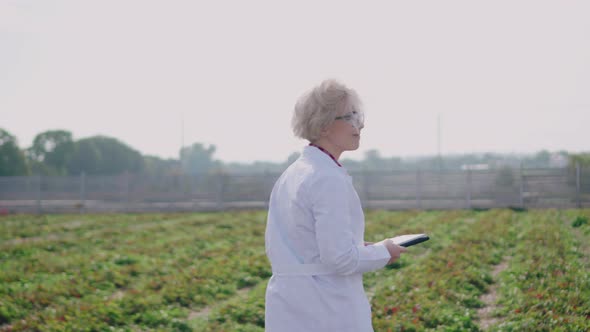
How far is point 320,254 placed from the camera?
7.07 feet

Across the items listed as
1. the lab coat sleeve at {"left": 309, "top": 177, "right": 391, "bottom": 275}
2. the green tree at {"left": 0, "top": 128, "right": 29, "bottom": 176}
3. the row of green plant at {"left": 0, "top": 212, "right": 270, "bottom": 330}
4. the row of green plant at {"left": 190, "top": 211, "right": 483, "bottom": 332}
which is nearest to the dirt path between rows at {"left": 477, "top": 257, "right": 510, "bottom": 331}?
the row of green plant at {"left": 190, "top": 211, "right": 483, "bottom": 332}

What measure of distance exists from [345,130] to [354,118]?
2.3 inches

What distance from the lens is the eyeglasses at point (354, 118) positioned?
2316 mm

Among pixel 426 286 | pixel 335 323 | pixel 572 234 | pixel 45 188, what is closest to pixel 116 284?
pixel 426 286

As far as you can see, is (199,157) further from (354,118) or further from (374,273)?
(354,118)

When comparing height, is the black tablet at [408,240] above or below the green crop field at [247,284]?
above

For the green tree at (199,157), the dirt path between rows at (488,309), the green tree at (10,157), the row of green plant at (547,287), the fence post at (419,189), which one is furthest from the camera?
the green tree at (199,157)

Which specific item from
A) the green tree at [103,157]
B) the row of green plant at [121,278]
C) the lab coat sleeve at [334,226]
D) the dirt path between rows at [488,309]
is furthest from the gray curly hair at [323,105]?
the green tree at [103,157]

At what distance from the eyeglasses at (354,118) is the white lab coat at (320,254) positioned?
0.56ft

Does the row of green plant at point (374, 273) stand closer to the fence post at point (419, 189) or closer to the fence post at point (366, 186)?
the fence post at point (419, 189)

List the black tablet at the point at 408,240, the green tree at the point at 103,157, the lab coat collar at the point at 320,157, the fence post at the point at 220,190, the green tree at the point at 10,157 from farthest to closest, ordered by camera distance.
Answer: the green tree at the point at 103,157 → the green tree at the point at 10,157 → the fence post at the point at 220,190 → the black tablet at the point at 408,240 → the lab coat collar at the point at 320,157

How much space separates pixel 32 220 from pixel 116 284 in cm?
1358

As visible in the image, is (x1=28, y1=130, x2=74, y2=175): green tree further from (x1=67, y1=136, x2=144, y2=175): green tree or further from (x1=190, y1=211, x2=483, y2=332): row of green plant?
(x1=190, y1=211, x2=483, y2=332): row of green plant

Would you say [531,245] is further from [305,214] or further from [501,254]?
[305,214]
